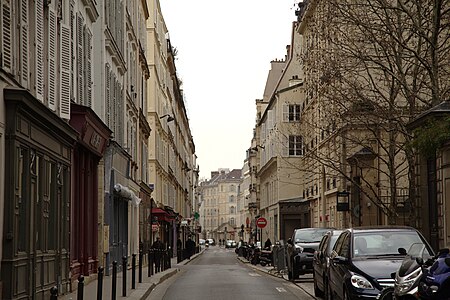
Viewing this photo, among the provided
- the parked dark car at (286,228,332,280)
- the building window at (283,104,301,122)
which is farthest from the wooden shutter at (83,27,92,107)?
the building window at (283,104,301,122)

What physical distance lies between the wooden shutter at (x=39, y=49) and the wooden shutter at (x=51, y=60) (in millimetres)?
860

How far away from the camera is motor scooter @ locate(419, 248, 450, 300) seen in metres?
10.7

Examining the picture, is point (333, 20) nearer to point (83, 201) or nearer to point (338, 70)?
point (338, 70)

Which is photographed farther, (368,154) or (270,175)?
(270,175)

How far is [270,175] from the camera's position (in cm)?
7906

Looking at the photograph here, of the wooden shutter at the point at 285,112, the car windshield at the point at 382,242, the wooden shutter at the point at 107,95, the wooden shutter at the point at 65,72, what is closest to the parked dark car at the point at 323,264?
the car windshield at the point at 382,242

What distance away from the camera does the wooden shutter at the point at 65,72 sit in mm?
19656

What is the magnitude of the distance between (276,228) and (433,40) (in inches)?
2113

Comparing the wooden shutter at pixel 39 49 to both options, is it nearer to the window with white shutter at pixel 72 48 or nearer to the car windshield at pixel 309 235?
the window with white shutter at pixel 72 48

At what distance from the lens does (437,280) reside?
1079 cm

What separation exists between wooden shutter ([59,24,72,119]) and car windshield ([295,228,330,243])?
11701mm

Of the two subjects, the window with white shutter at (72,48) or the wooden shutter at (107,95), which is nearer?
the window with white shutter at (72,48)

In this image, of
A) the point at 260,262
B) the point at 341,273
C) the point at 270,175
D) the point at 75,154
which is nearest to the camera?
the point at 341,273

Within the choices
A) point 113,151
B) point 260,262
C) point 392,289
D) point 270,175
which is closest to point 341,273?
point 392,289
